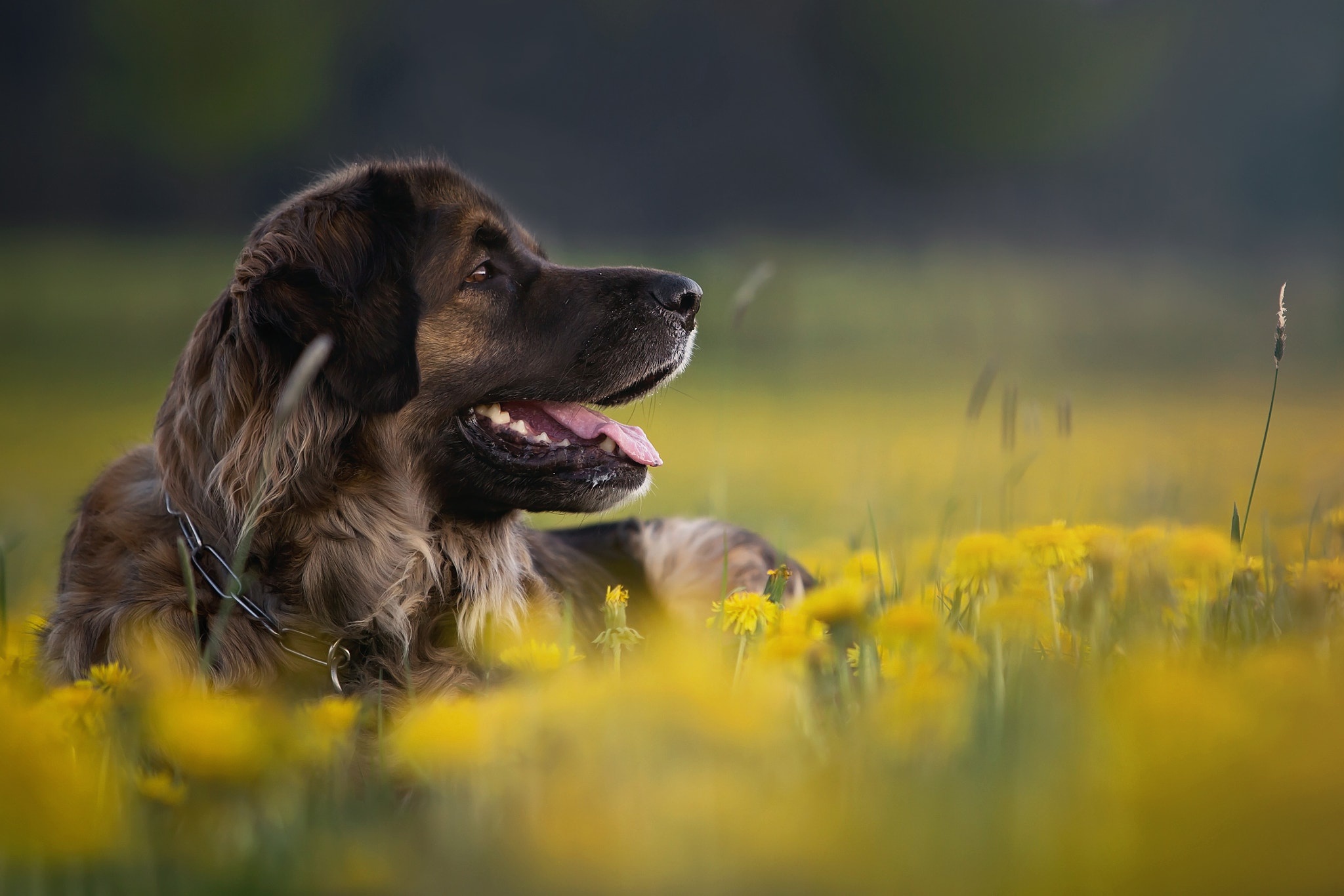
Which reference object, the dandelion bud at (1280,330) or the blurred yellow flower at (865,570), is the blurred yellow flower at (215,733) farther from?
the dandelion bud at (1280,330)

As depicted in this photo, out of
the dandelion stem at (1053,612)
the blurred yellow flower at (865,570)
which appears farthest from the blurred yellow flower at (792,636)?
the blurred yellow flower at (865,570)

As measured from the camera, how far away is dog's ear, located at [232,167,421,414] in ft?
9.06

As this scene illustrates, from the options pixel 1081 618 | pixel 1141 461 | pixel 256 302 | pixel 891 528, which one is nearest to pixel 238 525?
pixel 256 302

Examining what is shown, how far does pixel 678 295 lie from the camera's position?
3.27 metres

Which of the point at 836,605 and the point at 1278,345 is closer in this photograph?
the point at 836,605

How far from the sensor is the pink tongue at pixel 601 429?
3.20 m

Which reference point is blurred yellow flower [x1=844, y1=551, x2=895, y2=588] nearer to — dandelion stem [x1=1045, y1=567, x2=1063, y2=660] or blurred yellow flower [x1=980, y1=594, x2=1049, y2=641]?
dandelion stem [x1=1045, y1=567, x2=1063, y2=660]

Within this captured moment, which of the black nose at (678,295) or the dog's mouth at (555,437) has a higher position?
the black nose at (678,295)

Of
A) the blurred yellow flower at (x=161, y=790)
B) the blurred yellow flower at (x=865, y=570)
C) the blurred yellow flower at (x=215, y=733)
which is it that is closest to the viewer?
the blurred yellow flower at (x=215, y=733)

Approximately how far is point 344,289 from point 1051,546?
1.88 meters

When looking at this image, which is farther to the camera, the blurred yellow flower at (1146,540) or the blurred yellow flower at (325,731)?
the blurred yellow flower at (1146,540)

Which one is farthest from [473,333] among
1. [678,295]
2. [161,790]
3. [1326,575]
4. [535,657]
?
[1326,575]

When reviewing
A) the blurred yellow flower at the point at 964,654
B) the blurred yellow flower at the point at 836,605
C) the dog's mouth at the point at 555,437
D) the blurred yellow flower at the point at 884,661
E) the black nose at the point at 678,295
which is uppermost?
the black nose at the point at 678,295

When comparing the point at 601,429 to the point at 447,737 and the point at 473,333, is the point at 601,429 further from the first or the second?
the point at 447,737
